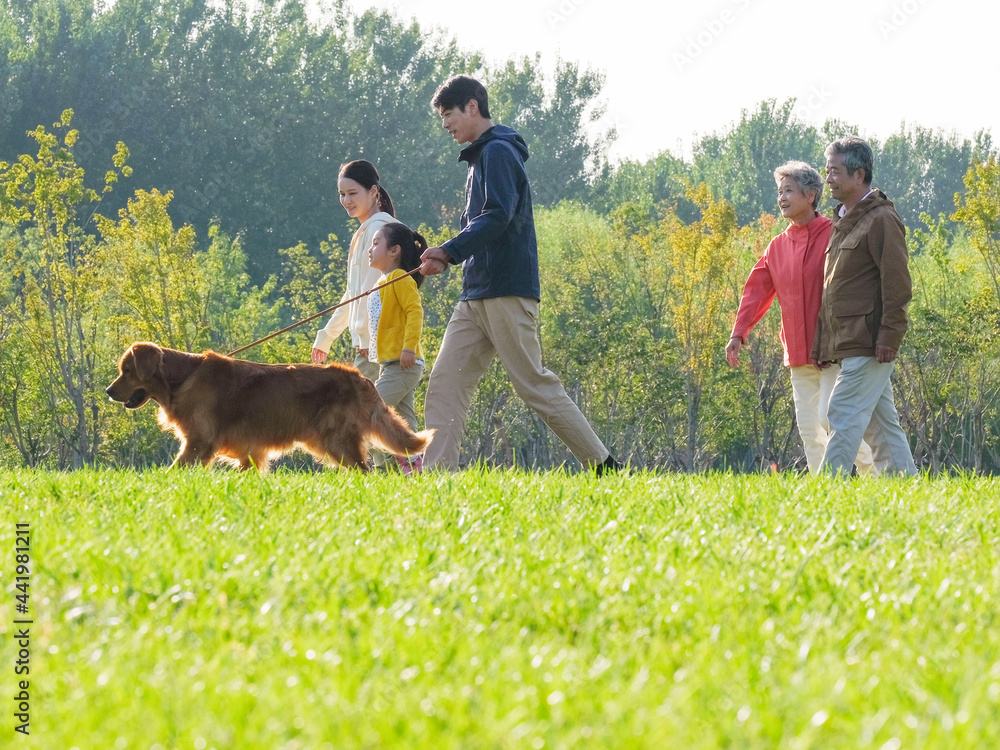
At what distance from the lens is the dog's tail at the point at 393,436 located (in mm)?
6609

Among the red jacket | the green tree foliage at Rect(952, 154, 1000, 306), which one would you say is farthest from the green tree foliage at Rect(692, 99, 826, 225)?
the red jacket

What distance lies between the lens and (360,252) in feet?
25.6

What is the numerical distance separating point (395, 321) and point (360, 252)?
706mm

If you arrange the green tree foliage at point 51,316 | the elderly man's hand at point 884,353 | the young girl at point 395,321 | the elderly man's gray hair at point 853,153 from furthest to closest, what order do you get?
the green tree foliage at point 51,316
the young girl at point 395,321
the elderly man's gray hair at point 853,153
the elderly man's hand at point 884,353

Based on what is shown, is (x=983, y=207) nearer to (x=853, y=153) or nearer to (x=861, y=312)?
(x=853, y=153)

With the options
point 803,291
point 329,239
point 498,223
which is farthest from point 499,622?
point 329,239

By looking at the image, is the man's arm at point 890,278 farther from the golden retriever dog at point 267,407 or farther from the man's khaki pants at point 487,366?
the golden retriever dog at point 267,407

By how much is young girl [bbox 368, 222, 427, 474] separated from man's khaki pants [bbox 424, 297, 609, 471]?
676 mm

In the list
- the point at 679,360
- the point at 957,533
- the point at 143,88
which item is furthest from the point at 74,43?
the point at 957,533

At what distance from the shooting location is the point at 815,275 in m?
7.21

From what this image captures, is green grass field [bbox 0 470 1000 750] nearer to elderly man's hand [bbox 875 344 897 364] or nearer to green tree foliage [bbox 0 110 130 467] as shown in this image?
elderly man's hand [bbox 875 344 897 364]

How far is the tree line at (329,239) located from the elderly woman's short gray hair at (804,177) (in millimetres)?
8201

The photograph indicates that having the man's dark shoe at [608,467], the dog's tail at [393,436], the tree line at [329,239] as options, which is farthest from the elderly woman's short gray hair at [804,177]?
the tree line at [329,239]

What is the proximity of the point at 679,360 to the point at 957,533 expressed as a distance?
63.9 ft
